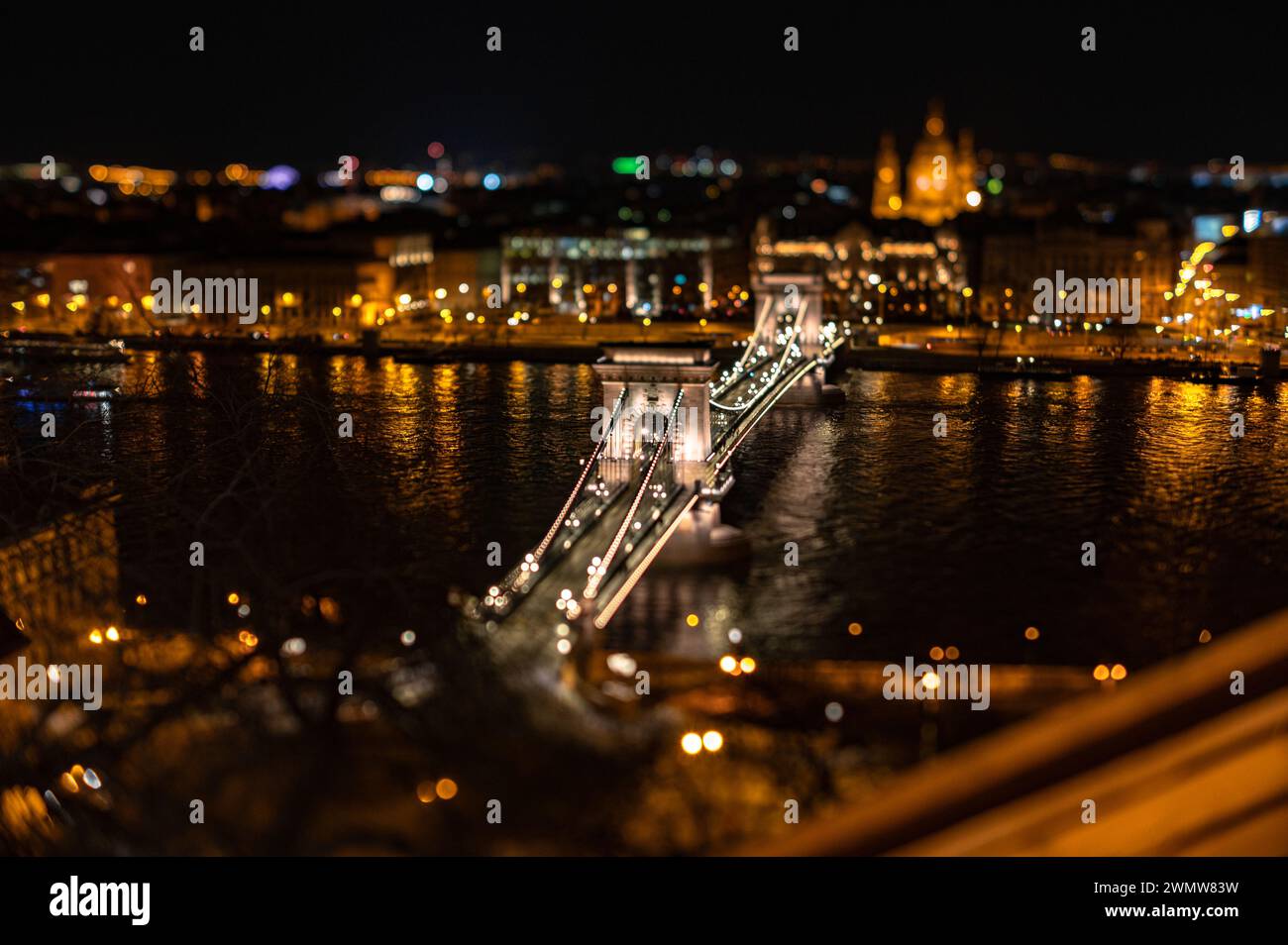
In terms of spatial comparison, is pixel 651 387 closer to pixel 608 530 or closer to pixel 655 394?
pixel 655 394

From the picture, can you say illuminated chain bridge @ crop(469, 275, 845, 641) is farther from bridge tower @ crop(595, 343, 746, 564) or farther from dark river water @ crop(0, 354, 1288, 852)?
dark river water @ crop(0, 354, 1288, 852)

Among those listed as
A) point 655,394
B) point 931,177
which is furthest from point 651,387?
point 931,177

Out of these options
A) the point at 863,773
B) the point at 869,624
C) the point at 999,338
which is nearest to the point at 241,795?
the point at 863,773

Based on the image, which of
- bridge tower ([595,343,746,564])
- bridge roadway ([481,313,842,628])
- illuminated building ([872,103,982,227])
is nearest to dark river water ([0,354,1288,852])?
bridge roadway ([481,313,842,628])
